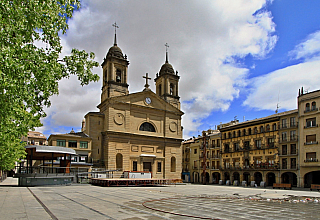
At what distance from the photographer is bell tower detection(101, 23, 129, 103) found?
51.8 meters

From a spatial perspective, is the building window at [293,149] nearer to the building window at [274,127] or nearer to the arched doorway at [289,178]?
the arched doorway at [289,178]

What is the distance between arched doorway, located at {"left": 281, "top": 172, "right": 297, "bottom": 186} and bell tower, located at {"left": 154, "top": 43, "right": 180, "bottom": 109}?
24.7 m

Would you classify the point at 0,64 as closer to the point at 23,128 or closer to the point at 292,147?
the point at 23,128

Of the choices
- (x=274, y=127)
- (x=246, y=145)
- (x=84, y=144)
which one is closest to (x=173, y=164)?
(x=246, y=145)

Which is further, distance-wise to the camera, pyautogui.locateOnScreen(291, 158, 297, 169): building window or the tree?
pyautogui.locateOnScreen(291, 158, 297, 169): building window

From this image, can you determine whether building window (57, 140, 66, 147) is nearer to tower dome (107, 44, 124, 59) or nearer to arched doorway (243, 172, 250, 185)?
tower dome (107, 44, 124, 59)

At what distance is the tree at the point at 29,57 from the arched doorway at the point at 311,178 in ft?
139

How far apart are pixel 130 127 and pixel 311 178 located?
99.6 ft

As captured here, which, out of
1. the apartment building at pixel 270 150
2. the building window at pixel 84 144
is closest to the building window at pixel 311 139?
the apartment building at pixel 270 150

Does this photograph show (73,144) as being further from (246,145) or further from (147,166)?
(246,145)

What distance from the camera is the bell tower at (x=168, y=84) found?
60062 mm

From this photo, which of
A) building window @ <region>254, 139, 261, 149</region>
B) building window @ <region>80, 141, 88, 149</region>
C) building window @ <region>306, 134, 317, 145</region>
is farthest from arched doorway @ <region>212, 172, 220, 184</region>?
building window @ <region>80, 141, 88, 149</region>

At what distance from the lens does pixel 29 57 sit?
356 inches

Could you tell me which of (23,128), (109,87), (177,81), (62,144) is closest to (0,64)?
(23,128)
